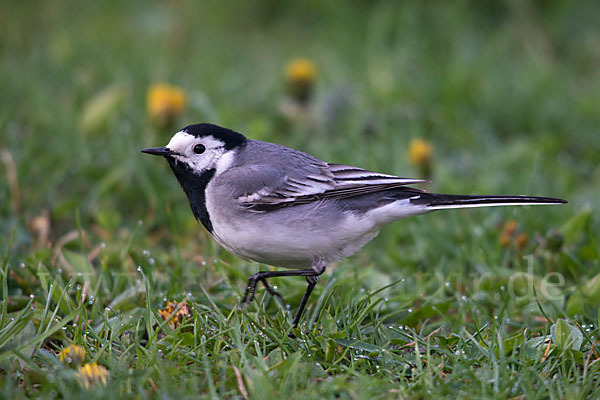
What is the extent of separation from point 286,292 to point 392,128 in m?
2.78

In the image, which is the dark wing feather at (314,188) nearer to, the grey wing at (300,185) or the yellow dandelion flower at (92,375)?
the grey wing at (300,185)

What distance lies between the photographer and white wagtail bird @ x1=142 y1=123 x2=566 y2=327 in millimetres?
3469

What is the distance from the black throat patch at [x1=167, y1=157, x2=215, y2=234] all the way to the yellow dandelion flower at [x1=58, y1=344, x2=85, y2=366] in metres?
0.93

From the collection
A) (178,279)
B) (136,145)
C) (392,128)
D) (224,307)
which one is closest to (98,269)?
(178,279)

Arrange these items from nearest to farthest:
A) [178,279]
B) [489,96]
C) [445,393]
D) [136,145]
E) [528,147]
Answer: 1. [445,393]
2. [178,279]
3. [136,145]
4. [528,147]
5. [489,96]

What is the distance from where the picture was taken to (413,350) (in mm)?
3352

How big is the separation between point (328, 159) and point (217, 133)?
1.94m

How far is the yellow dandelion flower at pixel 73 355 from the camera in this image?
116 inches

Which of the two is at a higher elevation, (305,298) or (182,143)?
(182,143)

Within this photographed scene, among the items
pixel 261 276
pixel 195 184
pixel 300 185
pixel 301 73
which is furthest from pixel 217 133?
pixel 301 73

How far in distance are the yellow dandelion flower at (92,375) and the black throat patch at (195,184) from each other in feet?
3.35

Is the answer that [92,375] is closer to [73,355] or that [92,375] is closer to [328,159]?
[73,355]

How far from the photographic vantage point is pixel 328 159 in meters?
5.57

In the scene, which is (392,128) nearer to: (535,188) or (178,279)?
(535,188)
